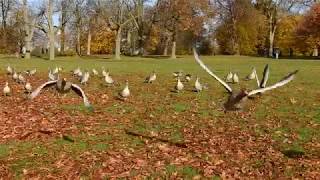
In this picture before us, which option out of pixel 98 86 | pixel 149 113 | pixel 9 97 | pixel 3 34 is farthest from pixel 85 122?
pixel 3 34

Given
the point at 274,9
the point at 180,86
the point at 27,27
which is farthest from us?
the point at 274,9

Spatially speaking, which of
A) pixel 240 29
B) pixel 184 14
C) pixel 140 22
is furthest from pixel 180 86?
pixel 240 29

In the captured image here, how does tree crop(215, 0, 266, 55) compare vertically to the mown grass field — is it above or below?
above

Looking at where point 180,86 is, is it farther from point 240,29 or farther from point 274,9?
point 274,9

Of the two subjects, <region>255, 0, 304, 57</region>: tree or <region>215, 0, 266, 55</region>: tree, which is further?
<region>255, 0, 304, 57</region>: tree

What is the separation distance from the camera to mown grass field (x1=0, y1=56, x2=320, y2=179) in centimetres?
1166

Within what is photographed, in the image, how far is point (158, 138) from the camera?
1406 centimetres

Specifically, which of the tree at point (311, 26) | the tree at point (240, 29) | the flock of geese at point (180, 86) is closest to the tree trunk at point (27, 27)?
the tree at point (240, 29)

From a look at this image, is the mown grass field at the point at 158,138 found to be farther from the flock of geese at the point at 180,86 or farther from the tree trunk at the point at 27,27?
the tree trunk at the point at 27,27

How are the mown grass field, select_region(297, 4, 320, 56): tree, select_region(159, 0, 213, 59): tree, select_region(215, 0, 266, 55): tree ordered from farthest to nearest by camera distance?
1. select_region(215, 0, 266, 55): tree
2. select_region(297, 4, 320, 56): tree
3. select_region(159, 0, 213, 59): tree
4. the mown grass field

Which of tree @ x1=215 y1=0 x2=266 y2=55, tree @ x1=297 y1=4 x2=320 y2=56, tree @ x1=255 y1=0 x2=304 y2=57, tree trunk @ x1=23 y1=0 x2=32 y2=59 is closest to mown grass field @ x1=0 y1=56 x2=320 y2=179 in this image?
tree trunk @ x1=23 y1=0 x2=32 y2=59

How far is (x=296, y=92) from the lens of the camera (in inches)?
895

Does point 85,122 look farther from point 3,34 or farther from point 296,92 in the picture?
point 3,34

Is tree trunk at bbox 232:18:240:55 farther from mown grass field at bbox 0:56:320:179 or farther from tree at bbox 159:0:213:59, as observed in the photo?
mown grass field at bbox 0:56:320:179
